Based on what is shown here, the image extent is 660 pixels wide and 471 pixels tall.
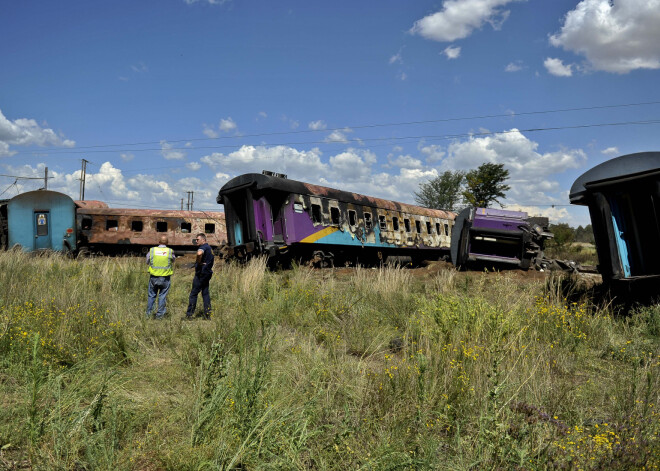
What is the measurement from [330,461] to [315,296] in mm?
5042

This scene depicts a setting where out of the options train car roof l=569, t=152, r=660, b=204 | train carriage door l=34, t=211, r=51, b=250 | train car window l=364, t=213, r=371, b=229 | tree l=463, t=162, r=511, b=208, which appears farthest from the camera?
tree l=463, t=162, r=511, b=208

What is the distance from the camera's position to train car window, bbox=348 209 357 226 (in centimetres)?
1650

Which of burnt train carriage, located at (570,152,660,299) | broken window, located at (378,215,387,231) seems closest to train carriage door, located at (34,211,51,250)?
broken window, located at (378,215,387,231)

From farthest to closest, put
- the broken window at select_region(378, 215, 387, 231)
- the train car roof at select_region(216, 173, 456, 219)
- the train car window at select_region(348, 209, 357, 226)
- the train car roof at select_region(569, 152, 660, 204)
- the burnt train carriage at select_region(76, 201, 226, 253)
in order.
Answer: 1. the burnt train carriage at select_region(76, 201, 226, 253)
2. the broken window at select_region(378, 215, 387, 231)
3. the train car window at select_region(348, 209, 357, 226)
4. the train car roof at select_region(216, 173, 456, 219)
5. the train car roof at select_region(569, 152, 660, 204)

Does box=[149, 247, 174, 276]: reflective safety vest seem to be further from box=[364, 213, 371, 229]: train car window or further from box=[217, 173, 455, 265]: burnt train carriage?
box=[364, 213, 371, 229]: train car window

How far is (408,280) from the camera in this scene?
1033cm

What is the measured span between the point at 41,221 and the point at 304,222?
11.8 meters

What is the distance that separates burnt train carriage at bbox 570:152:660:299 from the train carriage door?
19.3 meters

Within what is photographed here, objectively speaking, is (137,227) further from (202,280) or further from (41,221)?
(202,280)

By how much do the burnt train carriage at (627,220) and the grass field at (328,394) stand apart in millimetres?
1134

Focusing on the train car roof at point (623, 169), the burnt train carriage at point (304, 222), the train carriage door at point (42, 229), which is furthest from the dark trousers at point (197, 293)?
the train carriage door at point (42, 229)

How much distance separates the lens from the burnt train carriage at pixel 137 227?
20.2 meters

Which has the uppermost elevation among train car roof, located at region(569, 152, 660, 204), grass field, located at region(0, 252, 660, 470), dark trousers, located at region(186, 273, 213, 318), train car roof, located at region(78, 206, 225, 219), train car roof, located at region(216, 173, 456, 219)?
train car roof, located at region(78, 206, 225, 219)

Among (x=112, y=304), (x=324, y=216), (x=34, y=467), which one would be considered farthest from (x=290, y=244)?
(x=34, y=467)
